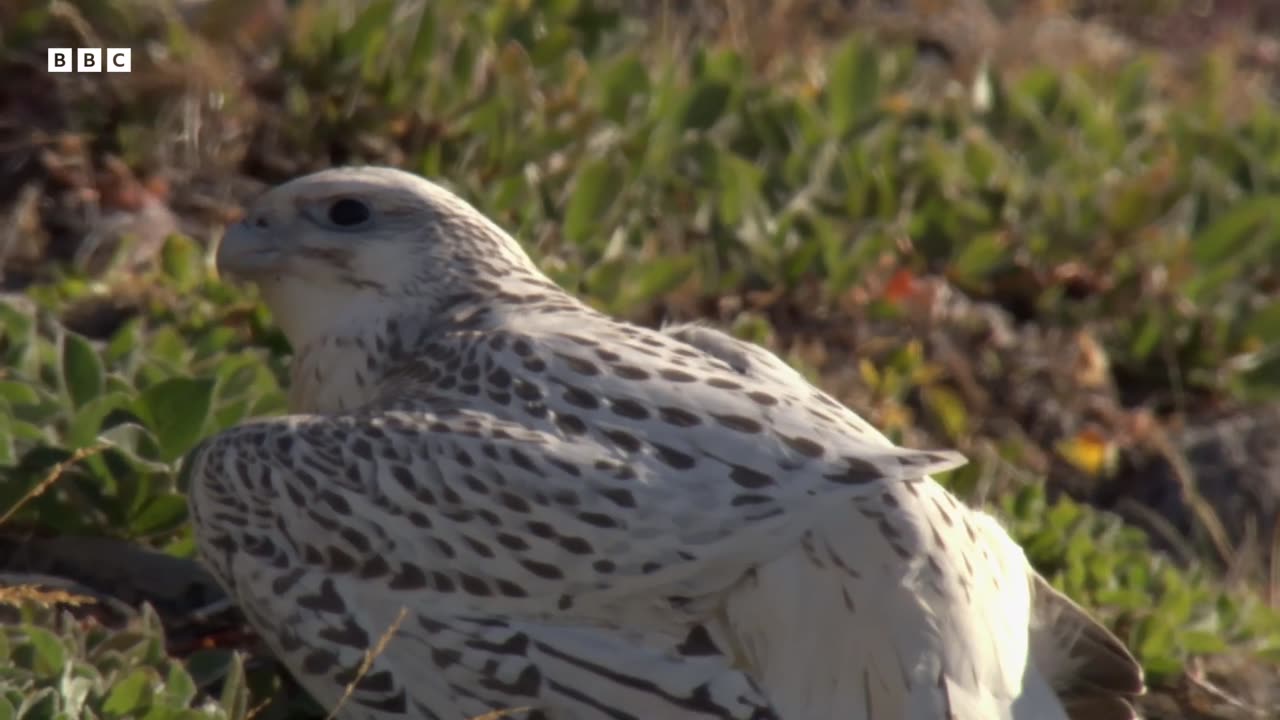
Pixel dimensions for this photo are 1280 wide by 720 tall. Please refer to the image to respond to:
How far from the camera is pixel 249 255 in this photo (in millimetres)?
4980

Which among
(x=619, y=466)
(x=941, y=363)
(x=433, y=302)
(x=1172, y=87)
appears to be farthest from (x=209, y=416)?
(x=1172, y=87)

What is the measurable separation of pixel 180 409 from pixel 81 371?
31cm

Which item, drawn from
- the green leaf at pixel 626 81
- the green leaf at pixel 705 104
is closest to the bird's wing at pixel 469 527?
the green leaf at pixel 626 81

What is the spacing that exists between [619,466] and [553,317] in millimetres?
762

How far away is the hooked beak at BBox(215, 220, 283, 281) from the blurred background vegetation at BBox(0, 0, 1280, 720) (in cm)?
32

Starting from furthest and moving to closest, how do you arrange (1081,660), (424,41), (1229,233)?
(1229,233)
(424,41)
(1081,660)

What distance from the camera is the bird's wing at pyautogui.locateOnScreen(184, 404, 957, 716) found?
398 centimetres

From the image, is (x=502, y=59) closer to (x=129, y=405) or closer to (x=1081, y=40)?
(x=129, y=405)

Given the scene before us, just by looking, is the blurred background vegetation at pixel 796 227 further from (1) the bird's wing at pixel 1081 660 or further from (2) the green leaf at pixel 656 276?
(1) the bird's wing at pixel 1081 660

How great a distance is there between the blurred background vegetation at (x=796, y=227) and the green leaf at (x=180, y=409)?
0.09m

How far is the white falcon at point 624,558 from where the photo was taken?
395 cm

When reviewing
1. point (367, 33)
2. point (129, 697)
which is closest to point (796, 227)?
point (367, 33)

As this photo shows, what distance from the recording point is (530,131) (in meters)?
6.73

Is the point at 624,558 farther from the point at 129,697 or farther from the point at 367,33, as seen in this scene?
the point at 367,33
